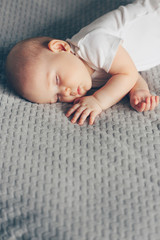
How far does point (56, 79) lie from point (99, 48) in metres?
0.16

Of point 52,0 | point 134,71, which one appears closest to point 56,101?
point 134,71

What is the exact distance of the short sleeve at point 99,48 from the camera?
1.05 meters

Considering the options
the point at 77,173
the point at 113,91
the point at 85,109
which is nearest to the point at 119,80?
the point at 113,91

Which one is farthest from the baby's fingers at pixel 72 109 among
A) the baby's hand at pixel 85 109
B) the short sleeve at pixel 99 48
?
the short sleeve at pixel 99 48

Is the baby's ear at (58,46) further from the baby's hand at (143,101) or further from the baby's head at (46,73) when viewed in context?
the baby's hand at (143,101)

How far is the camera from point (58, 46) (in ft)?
3.52

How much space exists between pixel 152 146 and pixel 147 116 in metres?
0.12

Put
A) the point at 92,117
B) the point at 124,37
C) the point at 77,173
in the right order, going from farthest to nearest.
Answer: the point at 124,37, the point at 92,117, the point at 77,173

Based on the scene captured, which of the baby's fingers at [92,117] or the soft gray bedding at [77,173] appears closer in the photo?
the soft gray bedding at [77,173]

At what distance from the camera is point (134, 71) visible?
1070 millimetres

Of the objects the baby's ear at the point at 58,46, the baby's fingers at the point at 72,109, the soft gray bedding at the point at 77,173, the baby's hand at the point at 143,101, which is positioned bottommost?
the soft gray bedding at the point at 77,173

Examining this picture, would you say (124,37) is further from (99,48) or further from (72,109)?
(72,109)

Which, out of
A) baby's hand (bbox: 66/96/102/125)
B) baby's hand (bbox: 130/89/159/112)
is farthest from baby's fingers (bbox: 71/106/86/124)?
baby's hand (bbox: 130/89/159/112)

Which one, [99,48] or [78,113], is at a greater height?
[99,48]
